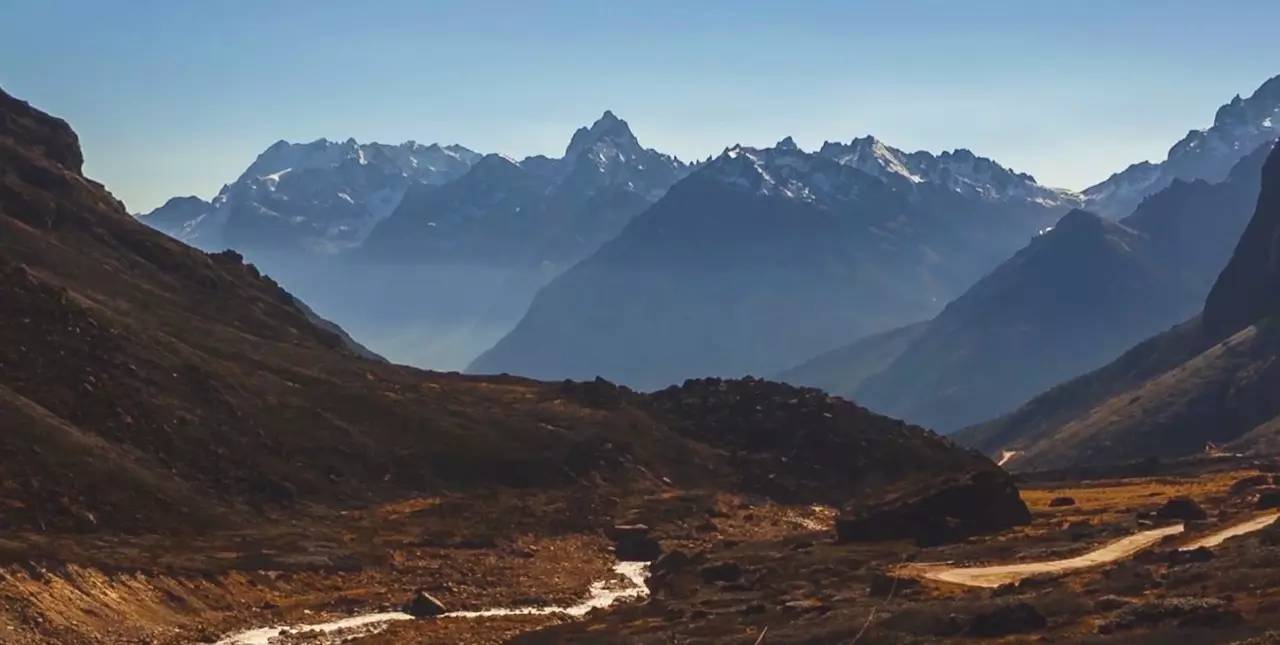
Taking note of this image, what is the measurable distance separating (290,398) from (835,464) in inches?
2617

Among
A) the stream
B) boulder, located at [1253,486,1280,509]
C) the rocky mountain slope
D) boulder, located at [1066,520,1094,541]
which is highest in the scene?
the rocky mountain slope

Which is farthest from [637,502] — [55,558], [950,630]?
[950,630]

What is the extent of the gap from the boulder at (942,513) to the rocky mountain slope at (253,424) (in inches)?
67.1

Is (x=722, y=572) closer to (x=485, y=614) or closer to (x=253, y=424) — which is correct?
(x=485, y=614)

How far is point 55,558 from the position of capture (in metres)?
83.8

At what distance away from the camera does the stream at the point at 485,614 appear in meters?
81.8

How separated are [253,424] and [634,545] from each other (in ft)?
130

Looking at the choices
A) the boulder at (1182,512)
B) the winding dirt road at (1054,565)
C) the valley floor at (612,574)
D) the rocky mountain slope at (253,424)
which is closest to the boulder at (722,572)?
the valley floor at (612,574)

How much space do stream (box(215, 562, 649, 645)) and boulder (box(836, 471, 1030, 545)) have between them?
59.5ft

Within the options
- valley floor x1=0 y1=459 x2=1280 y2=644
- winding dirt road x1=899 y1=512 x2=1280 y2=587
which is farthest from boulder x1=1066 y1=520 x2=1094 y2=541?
winding dirt road x1=899 y1=512 x2=1280 y2=587

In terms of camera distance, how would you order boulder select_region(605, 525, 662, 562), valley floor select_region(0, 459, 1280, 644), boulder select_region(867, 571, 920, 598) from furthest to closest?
1. boulder select_region(605, 525, 662, 562)
2. boulder select_region(867, 571, 920, 598)
3. valley floor select_region(0, 459, 1280, 644)

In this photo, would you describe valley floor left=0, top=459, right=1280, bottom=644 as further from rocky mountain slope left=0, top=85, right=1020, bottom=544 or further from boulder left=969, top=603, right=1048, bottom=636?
rocky mountain slope left=0, top=85, right=1020, bottom=544

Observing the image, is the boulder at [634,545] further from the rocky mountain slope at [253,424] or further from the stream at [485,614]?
the rocky mountain slope at [253,424]

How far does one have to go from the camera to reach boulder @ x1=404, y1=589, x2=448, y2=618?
91.0m
